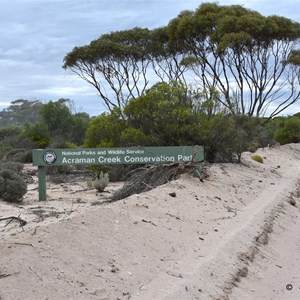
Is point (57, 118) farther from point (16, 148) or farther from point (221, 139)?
point (221, 139)

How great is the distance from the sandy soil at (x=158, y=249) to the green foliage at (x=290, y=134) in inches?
1177

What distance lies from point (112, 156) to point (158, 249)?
773 centimetres

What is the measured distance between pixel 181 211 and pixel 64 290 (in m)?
5.59

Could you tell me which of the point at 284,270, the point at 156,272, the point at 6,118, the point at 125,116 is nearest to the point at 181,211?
the point at 284,270

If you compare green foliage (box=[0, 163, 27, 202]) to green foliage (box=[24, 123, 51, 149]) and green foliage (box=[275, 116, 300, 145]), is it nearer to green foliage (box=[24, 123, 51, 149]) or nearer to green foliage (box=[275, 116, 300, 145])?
green foliage (box=[24, 123, 51, 149])

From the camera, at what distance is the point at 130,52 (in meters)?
43.5

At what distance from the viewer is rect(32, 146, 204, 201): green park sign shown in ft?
53.1

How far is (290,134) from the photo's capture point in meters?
44.2

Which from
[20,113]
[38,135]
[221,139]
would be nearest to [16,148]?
[38,135]

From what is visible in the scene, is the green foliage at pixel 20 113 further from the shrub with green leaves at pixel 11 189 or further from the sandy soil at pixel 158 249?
the sandy soil at pixel 158 249

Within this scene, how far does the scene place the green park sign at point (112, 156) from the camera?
53.1ft

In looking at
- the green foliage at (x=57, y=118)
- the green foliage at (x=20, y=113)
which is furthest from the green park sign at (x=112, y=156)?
the green foliage at (x=20, y=113)

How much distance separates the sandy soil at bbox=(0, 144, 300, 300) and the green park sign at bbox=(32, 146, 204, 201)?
5.31 feet

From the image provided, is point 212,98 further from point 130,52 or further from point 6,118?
point 6,118
